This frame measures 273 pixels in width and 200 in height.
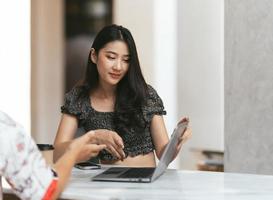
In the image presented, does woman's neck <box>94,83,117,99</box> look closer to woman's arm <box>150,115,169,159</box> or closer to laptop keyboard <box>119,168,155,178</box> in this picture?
woman's arm <box>150,115,169,159</box>

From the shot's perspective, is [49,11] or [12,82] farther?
[49,11]

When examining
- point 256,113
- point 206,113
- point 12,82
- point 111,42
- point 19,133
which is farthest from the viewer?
point 206,113

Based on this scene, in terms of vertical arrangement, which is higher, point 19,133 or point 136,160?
point 19,133

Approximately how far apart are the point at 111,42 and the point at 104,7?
4.70 meters

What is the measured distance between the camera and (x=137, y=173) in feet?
7.51

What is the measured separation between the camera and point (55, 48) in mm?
7465

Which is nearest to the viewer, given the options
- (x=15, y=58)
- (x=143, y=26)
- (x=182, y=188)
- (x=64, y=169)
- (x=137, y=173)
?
(x=64, y=169)

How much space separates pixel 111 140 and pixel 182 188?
461 mm

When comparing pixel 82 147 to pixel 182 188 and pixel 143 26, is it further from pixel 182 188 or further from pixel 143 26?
pixel 143 26

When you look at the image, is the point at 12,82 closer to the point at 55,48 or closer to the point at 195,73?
the point at 195,73

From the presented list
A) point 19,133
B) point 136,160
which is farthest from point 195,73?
point 19,133

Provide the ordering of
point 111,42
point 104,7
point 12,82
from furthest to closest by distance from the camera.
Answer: point 104,7
point 12,82
point 111,42

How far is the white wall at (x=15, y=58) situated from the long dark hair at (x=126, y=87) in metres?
1.97

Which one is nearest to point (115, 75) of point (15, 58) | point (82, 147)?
point (82, 147)
